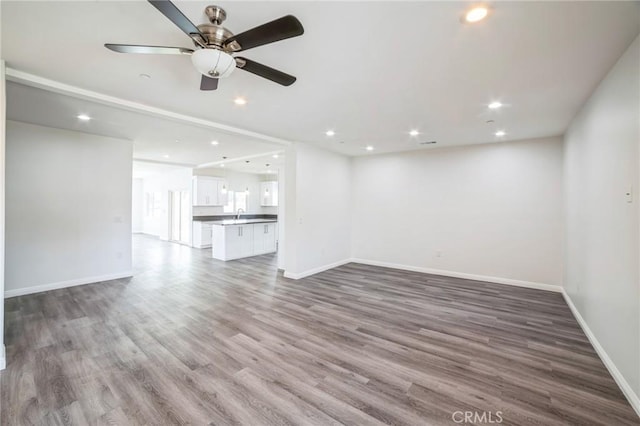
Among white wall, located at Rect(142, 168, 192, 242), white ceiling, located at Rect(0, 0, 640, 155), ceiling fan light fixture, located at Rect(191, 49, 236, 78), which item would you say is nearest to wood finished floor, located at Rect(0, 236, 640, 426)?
ceiling fan light fixture, located at Rect(191, 49, 236, 78)

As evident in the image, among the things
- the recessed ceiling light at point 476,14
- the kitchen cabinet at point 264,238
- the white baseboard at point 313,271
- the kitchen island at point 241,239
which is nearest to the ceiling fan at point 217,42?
the recessed ceiling light at point 476,14

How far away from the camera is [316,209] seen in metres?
5.74

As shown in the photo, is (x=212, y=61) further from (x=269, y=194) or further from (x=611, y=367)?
(x=269, y=194)

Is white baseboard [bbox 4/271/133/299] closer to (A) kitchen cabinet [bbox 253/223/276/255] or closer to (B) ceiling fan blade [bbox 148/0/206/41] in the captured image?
(A) kitchen cabinet [bbox 253/223/276/255]

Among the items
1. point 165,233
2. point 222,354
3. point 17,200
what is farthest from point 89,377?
point 165,233

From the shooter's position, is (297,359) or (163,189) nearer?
(297,359)

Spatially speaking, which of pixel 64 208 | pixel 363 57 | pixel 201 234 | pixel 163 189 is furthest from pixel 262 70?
pixel 163 189

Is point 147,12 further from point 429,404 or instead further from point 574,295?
point 574,295

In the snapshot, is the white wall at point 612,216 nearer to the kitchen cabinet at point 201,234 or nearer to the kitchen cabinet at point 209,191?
the kitchen cabinet at point 201,234

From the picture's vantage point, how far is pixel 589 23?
70.6 inches

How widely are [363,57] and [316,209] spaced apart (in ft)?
12.2

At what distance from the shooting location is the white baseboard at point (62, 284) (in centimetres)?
419

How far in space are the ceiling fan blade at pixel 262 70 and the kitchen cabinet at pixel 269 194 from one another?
8733 mm

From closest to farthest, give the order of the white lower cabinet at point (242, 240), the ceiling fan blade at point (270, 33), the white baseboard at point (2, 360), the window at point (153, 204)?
the ceiling fan blade at point (270, 33) → the white baseboard at point (2, 360) → the white lower cabinet at point (242, 240) → the window at point (153, 204)
